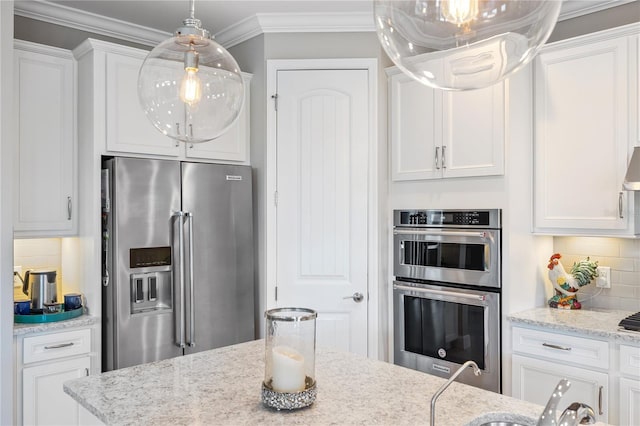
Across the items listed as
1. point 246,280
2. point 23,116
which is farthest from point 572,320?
point 23,116

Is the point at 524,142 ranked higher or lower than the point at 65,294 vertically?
higher

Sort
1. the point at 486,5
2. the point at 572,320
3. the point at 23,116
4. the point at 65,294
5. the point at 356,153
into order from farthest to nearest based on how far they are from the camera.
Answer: the point at 356,153, the point at 65,294, the point at 23,116, the point at 572,320, the point at 486,5

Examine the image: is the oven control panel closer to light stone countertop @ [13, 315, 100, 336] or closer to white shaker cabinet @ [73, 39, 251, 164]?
white shaker cabinet @ [73, 39, 251, 164]

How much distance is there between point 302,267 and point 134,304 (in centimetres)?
103

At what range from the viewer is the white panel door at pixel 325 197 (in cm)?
327

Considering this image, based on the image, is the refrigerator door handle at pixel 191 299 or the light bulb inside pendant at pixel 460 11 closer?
the light bulb inside pendant at pixel 460 11

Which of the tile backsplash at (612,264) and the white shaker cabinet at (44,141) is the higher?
the white shaker cabinet at (44,141)

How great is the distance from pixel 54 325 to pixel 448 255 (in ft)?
7.20

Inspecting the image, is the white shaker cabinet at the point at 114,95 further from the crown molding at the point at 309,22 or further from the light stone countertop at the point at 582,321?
the light stone countertop at the point at 582,321

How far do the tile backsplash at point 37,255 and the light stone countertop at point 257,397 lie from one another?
1641 mm

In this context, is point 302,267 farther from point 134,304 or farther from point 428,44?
point 428,44

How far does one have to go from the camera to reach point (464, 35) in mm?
918

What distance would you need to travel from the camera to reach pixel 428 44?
95cm

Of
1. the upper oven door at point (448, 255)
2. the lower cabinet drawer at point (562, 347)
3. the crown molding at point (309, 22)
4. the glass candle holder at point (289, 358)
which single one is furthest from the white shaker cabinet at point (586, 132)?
the glass candle holder at point (289, 358)
